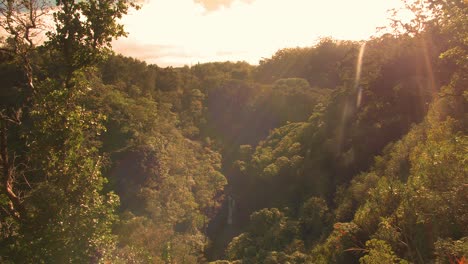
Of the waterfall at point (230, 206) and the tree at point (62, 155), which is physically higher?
the tree at point (62, 155)

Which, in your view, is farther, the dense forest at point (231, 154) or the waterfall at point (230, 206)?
the waterfall at point (230, 206)

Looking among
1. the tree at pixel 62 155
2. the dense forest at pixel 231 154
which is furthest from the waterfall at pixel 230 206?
the tree at pixel 62 155

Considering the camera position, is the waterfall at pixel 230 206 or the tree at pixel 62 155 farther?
the waterfall at pixel 230 206

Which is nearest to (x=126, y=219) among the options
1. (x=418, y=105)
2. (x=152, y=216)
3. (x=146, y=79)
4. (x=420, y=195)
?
(x=152, y=216)

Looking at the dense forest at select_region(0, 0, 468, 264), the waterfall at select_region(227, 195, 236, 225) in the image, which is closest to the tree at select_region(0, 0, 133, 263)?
the dense forest at select_region(0, 0, 468, 264)

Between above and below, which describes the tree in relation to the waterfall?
above

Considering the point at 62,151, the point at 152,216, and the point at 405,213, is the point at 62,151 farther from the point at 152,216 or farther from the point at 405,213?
the point at 152,216

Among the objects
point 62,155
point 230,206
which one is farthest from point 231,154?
point 62,155

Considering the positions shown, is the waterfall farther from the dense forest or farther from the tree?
the tree

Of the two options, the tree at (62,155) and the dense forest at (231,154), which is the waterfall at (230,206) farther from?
the tree at (62,155)

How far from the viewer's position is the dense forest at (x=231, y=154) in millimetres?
8812

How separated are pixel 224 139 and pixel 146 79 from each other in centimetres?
1441

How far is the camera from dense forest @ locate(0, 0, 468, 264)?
8.81m

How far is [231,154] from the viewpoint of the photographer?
48.8m
